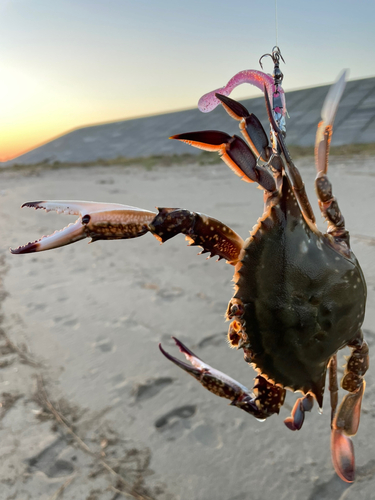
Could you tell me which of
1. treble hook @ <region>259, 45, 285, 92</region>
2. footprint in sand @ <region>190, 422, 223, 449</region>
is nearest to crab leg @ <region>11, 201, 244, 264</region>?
treble hook @ <region>259, 45, 285, 92</region>

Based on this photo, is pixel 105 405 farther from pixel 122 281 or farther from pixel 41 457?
pixel 122 281

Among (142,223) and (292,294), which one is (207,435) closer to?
(292,294)

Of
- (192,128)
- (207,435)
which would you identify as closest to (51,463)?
(207,435)

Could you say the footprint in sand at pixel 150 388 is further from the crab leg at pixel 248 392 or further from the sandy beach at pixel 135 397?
the crab leg at pixel 248 392

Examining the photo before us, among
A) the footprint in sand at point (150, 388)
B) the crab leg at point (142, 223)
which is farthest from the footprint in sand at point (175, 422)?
the crab leg at point (142, 223)

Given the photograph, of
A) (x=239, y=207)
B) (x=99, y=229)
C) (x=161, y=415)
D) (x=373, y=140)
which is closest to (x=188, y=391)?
(x=161, y=415)

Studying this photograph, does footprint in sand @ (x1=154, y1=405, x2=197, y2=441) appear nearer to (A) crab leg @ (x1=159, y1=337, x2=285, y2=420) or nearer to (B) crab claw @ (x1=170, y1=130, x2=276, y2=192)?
(A) crab leg @ (x1=159, y1=337, x2=285, y2=420)
